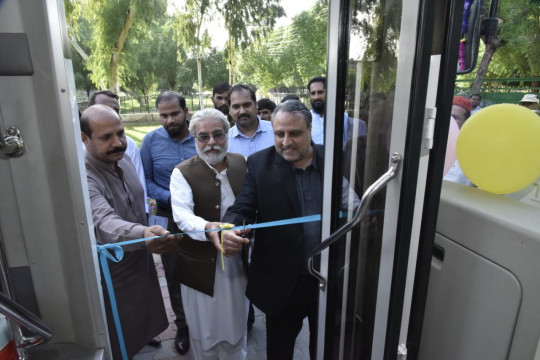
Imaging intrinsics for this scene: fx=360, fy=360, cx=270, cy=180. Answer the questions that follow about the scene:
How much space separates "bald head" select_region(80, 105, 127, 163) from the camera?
192 centimetres

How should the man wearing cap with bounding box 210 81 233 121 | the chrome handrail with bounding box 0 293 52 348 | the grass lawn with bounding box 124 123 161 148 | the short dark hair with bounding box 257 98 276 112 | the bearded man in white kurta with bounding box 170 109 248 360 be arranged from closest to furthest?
the chrome handrail with bounding box 0 293 52 348 < the bearded man in white kurta with bounding box 170 109 248 360 < the man wearing cap with bounding box 210 81 233 121 < the short dark hair with bounding box 257 98 276 112 < the grass lawn with bounding box 124 123 161 148

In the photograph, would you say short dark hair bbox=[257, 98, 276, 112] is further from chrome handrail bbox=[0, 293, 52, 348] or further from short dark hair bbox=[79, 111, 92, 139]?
chrome handrail bbox=[0, 293, 52, 348]

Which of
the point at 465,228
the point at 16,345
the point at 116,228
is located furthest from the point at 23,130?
the point at 465,228

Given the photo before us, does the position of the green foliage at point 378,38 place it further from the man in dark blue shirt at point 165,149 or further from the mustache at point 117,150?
the man in dark blue shirt at point 165,149

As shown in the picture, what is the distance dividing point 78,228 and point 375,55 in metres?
1.09

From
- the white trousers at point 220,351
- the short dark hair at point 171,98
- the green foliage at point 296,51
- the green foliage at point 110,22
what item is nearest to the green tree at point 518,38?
the green foliage at point 296,51

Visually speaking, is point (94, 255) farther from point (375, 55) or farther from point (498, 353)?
point (498, 353)

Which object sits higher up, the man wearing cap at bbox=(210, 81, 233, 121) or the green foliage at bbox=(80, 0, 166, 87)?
the green foliage at bbox=(80, 0, 166, 87)

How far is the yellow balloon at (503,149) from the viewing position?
1.32m

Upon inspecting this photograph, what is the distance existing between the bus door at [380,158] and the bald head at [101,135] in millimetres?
1194

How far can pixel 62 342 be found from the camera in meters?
1.22

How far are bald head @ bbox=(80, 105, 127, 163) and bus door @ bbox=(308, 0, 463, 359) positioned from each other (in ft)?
3.92

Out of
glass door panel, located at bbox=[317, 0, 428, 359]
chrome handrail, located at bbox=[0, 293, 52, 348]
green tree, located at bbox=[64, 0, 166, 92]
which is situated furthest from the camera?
green tree, located at bbox=[64, 0, 166, 92]

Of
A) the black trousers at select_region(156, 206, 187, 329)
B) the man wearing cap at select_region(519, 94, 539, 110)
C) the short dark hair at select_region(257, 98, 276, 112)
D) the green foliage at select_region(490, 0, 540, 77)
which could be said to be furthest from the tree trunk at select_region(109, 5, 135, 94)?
the black trousers at select_region(156, 206, 187, 329)
